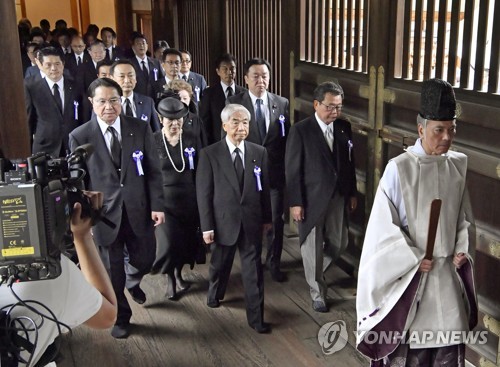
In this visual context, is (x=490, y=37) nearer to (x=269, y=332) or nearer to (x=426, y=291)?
(x=426, y=291)

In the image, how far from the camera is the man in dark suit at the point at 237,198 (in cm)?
355

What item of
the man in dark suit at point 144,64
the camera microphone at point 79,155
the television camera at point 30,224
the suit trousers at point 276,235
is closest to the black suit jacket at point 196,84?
the man in dark suit at point 144,64

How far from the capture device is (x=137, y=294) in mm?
3965

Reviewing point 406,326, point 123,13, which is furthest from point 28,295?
point 123,13

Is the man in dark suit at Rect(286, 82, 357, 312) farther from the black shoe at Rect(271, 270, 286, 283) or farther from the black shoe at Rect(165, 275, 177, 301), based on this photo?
the black shoe at Rect(165, 275, 177, 301)

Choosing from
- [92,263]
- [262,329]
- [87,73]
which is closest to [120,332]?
[262,329]

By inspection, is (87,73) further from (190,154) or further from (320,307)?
(320,307)

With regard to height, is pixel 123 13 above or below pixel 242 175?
above

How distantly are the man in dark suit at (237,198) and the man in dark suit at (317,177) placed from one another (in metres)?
0.32

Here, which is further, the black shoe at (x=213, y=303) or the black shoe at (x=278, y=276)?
the black shoe at (x=278, y=276)

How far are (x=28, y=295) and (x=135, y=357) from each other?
2057mm

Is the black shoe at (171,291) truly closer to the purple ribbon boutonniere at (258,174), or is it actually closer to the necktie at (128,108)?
the purple ribbon boutonniere at (258,174)

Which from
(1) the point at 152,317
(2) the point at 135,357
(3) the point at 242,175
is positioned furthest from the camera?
(1) the point at 152,317

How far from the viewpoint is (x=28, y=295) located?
1.43m
